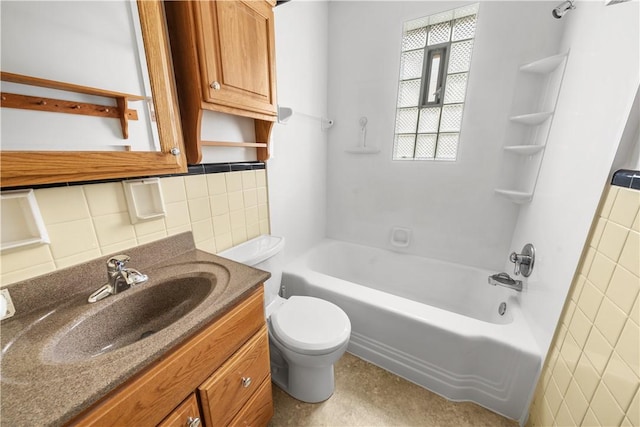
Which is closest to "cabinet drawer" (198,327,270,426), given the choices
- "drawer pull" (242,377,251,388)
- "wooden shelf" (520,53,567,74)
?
"drawer pull" (242,377,251,388)

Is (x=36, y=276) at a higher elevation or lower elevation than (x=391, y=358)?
higher

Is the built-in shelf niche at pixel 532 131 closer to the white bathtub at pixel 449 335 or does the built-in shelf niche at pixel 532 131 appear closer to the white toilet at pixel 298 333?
the white bathtub at pixel 449 335

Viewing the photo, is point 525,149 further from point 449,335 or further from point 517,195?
point 449,335

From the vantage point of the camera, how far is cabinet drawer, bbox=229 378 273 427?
864 millimetres

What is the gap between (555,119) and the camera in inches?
48.6

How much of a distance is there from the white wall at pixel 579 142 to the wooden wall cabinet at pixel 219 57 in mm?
1296

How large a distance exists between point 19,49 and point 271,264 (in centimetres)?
108

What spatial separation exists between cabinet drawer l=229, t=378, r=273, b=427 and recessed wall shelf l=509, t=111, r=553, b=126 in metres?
1.95

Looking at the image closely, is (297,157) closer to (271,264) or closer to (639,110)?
(271,264)

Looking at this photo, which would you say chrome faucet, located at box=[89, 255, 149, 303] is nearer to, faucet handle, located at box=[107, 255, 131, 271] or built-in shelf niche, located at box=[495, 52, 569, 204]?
faucet handle, located at box=[107, 255, 131, 271]

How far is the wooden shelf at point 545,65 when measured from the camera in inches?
48.4

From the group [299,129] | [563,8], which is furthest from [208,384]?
[563,8]

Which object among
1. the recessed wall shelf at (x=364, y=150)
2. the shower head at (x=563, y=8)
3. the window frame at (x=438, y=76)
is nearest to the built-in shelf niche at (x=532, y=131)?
the shower head at (x=563, y=8)

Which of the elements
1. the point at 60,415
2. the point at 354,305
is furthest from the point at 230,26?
the point at 354,305
